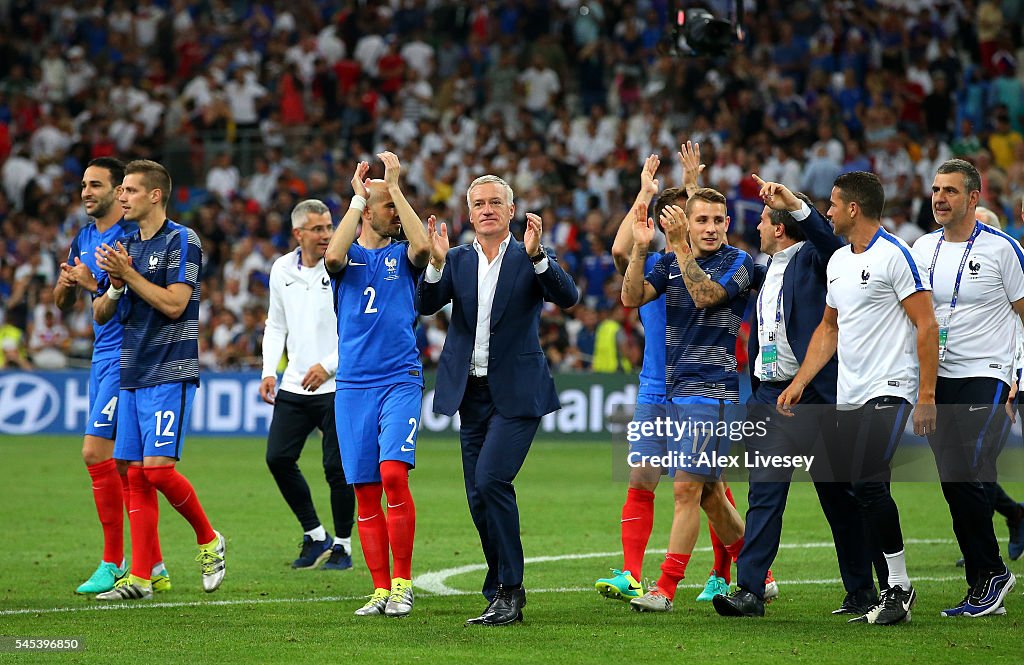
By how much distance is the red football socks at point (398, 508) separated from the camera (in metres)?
8.12

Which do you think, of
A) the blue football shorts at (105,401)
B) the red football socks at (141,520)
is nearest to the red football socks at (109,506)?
the blue football shorts at (105,401)

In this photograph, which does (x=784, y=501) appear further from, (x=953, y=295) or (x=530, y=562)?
(x=530, y=562)

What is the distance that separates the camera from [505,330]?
26.7 feet

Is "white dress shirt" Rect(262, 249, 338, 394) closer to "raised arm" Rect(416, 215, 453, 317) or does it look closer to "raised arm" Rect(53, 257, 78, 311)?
"raised arm" Rect(53, 257, 78, 311)

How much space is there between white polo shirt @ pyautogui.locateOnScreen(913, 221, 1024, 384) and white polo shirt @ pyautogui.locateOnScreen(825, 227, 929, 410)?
1.98 feet

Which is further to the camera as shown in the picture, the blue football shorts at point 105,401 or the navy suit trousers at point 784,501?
the blue football shorts at point 105,401

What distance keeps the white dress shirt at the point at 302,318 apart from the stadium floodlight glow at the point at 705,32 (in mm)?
7074

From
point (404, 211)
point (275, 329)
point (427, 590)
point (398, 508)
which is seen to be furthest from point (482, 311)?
point (275, 329)

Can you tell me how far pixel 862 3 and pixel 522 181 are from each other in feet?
25.0

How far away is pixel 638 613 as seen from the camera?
8266mm

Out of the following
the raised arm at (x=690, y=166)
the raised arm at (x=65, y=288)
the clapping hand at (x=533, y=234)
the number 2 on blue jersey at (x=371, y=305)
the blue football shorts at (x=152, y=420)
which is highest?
the raised arm at (x=690, y=166)

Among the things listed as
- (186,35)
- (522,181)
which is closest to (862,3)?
(522,181)

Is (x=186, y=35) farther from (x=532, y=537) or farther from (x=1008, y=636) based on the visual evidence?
(x=1008, y=636)

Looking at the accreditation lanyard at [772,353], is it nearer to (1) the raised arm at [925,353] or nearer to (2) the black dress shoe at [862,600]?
(1) the raised arm at [925,353]
